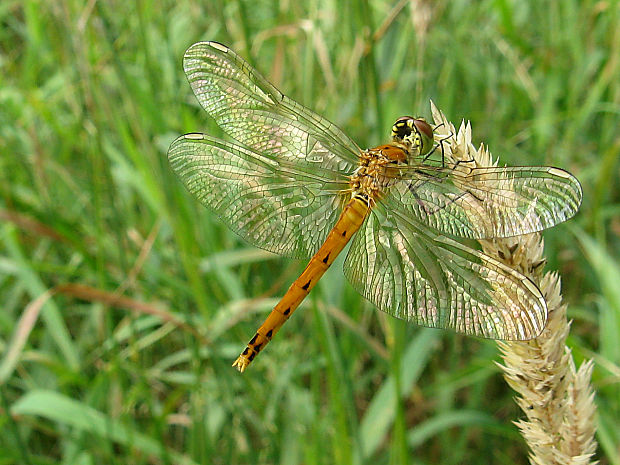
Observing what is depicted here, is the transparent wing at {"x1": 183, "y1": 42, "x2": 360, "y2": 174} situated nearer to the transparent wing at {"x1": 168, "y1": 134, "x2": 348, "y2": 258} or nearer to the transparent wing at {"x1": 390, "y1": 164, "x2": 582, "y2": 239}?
the transparent wing at {"x1": 168, "y1": 134, "x2": 348, "y2": 258}

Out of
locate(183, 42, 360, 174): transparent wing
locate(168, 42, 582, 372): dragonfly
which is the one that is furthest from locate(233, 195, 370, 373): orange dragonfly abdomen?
locate(183, 42, 360, 174): transparent wing

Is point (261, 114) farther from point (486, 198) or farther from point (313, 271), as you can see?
point (486, 198)

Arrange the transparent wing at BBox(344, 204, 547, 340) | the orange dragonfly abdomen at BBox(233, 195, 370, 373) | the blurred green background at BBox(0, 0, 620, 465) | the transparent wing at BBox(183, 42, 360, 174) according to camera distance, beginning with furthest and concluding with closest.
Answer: the blurred green background at BBox(0, 0, 620, 465) < the transparent wing at BBox(183, 42, 360, 174) < the orange dragonfly abdomen at BBox(233, 195, 370, 373) < the transparent wing at BBox(344, 204, 547, 340)

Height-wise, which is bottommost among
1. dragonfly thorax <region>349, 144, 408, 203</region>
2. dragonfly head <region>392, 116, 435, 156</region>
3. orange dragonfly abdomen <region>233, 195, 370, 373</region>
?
orange dragonfly abdomen <region>233, 195, 370, 373</region>

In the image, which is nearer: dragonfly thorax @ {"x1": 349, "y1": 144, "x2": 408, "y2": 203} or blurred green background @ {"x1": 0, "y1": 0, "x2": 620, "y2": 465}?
dragonfly thorax @ {"x1": 349, "y1": 144, "x2": 408, "y2": 203}

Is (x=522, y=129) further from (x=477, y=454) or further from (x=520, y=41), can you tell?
(x=477, y=454)

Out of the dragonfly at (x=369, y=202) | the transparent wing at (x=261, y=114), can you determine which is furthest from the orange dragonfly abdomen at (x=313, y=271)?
the transparent wing at (x=261, y=114)

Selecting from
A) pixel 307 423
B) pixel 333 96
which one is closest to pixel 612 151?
pixel 333 96

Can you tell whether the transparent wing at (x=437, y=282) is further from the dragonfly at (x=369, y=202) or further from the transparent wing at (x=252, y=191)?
the transparent wing at (x=252, y=191)
